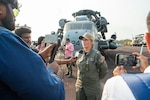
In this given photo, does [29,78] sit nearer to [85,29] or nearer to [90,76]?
[90,76]

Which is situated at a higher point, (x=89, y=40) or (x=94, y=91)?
(x=89, y=40)

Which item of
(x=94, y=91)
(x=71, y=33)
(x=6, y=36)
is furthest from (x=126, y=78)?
(x=71, y=33)

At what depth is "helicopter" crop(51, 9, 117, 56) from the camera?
1479 centimetres

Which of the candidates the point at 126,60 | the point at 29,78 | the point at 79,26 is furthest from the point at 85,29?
the point at 29,78

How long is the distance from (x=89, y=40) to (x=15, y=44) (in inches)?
120

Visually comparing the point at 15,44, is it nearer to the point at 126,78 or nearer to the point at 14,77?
the point at 14,77

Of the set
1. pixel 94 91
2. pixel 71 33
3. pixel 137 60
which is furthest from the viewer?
pixel 71 33

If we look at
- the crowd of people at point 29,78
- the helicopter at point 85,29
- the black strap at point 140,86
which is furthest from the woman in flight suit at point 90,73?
the helicopter at point 85,29

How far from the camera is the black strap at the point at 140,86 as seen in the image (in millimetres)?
1135

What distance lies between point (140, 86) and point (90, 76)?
312 cm

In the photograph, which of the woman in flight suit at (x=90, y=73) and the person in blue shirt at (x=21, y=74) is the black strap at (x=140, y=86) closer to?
the person in blue shirt at (x=21, y=74)

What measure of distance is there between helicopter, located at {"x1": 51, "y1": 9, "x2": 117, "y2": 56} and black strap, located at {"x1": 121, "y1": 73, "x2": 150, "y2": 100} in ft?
38.0

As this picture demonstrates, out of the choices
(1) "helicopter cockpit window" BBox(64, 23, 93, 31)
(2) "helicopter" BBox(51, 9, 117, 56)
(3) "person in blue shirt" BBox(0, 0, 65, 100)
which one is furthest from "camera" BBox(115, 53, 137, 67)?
(1) "helicopter cockpit window" BBox(64, 23, 93, 31)

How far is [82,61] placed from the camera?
4398 millimetres
